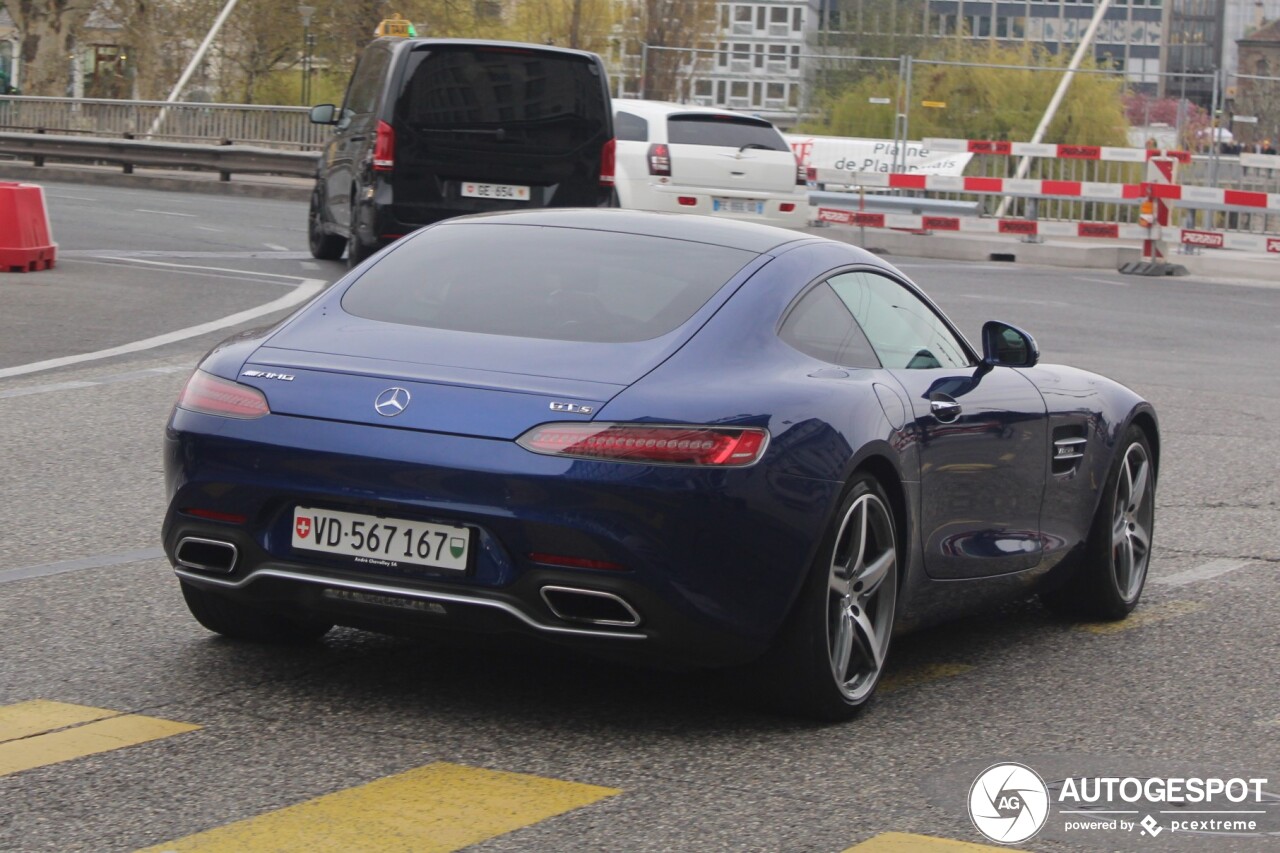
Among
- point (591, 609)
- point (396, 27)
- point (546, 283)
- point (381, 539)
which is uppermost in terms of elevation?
point (396, 27)

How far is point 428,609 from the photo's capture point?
4.79m

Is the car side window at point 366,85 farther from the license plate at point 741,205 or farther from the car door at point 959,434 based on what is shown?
the car door at point 959,434

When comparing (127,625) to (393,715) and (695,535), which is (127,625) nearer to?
(393,715)

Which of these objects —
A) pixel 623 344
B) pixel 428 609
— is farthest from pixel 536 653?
pixel 623 344

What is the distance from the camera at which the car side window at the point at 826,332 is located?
17.6 feet

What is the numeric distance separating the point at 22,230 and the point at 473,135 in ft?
13.0

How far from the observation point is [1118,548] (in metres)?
6.91

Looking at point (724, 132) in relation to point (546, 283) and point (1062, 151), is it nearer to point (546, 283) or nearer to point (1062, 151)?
point (1062, 151)

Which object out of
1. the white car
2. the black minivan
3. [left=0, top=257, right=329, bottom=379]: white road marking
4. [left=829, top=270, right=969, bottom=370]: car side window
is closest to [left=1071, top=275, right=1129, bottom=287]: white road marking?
the white car

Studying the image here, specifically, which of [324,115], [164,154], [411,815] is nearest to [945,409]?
[411,815]

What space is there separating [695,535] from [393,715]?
916mm

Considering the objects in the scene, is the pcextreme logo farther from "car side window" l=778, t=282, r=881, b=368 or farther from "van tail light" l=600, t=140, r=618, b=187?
"van tail light" l=600, t=140, r=618, b=187

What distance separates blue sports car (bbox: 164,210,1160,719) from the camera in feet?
15.4

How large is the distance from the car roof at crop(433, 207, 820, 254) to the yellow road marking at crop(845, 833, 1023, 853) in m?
1.99
